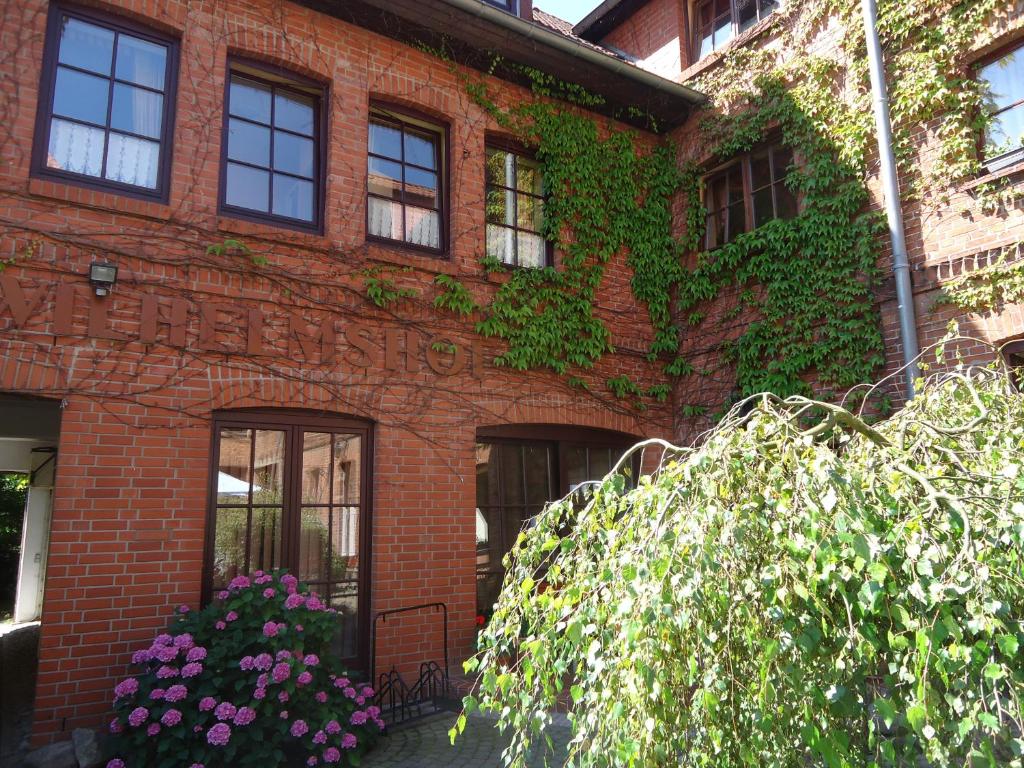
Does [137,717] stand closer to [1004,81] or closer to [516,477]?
[516,477]

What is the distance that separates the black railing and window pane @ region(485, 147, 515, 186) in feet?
14.0

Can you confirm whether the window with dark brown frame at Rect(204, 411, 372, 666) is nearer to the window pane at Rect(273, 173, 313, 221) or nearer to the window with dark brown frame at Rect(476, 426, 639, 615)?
the window with dark brown frame at Rect(476, 426, 639, 615)

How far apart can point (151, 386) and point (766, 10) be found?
24.5 ft

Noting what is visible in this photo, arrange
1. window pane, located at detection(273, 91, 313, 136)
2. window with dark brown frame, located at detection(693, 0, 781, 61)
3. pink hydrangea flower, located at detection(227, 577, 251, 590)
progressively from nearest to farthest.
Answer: pink hydrangea flower, located at detection(227, 577, 251, 590) → window pane, located at detection(273, 91, 313, 136) → window with dark brown frame, located at detection(693, 0, 781, 61)

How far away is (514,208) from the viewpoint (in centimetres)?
769

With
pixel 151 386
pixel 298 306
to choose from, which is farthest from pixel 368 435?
pixel 151 386

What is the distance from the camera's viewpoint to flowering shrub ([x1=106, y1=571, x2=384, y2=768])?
164 inches

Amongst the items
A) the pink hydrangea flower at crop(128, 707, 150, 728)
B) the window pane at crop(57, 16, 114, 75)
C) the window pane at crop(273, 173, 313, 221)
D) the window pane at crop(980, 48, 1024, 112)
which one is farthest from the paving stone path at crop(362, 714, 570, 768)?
the window pane at crop(980, 48, 1024, 112)

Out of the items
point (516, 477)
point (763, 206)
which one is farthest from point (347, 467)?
point (763, 206)

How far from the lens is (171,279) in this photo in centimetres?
550

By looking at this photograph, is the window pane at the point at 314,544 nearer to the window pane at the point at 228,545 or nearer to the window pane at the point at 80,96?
the window pane at the point at 228,545

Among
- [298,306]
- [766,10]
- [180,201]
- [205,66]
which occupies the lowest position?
[298,306]

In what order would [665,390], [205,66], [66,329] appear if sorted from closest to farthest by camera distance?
[66,329] → [205,66] → [665,390]

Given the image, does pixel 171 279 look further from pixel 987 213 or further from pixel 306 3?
pixel 987 213
